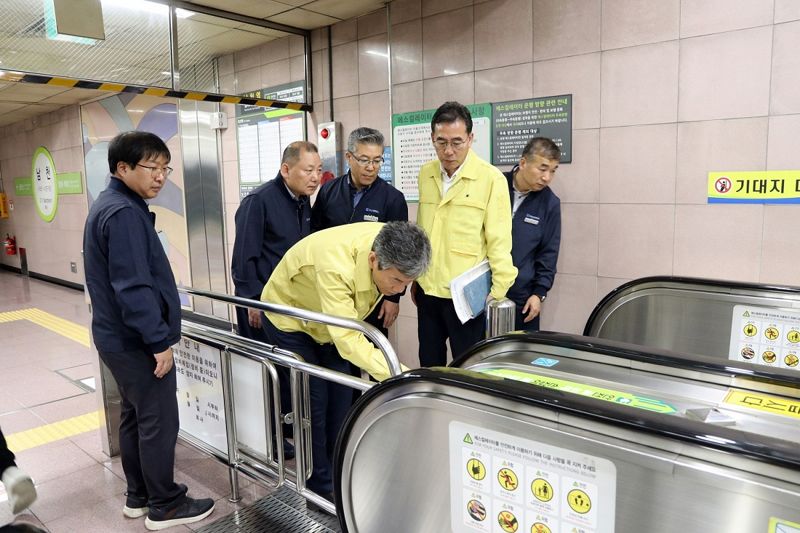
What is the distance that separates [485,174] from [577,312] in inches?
51.5

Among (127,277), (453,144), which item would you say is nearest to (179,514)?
(127,277)

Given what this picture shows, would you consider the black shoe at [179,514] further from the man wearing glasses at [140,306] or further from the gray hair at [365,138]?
the gray hair at [365,138]

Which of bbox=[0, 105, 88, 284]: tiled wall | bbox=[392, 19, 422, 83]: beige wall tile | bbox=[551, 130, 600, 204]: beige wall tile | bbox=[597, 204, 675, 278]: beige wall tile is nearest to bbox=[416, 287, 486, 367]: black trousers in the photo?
bbox=[597, 204, 675, 278]: beige wall tile

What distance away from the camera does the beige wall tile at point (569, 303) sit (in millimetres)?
3590

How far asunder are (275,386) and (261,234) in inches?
39.0

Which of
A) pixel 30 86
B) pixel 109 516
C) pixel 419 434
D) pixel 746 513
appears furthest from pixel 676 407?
pixel 30 86

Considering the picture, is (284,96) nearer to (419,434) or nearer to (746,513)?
(419,434)

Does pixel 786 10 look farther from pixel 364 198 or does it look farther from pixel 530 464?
pixel 530 464

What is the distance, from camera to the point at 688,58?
3.08m

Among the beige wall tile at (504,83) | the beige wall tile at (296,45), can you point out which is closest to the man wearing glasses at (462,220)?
the beige wall tile at (504,83)

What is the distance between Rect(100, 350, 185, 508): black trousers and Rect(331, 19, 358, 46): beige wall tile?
129 inches

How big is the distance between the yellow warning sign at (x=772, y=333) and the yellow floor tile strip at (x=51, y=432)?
3.57m

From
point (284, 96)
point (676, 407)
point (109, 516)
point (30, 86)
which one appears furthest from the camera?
point (30, 86)

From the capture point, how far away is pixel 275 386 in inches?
92.2
